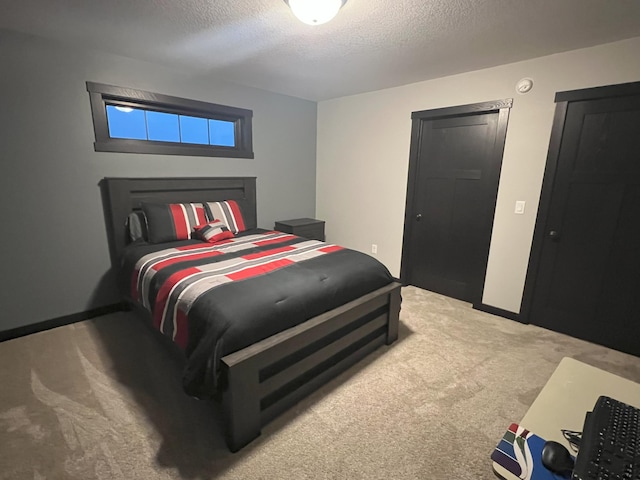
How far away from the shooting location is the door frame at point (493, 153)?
8.97 ft

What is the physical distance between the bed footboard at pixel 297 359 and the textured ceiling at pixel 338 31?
5.92 feet

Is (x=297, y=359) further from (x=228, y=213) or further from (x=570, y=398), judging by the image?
(x=228, y=213)

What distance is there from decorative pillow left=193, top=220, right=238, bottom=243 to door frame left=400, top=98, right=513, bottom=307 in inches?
78.6

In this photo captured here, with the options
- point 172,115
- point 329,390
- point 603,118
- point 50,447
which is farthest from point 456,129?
point 50,447

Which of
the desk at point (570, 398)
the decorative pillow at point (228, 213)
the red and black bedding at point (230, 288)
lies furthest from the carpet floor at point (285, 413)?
the decorative pillow at point (228, 213)

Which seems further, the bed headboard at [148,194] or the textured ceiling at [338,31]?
the bed headboard at [148,194]

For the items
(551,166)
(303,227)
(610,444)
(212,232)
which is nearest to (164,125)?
(212,232)

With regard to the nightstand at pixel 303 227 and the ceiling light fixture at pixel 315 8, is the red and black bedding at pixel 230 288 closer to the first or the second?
the nightstand at pixel 303 227

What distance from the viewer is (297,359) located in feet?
5.80

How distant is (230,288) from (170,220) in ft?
4.70

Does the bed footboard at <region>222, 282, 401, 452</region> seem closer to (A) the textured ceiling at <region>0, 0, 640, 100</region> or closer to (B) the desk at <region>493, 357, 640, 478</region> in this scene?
(B) the desk at <region>493, 357, 640, 478</region>

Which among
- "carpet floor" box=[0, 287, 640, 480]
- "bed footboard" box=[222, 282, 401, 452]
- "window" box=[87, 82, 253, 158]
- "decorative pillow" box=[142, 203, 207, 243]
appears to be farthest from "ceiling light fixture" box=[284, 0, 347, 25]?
"carpet floor" box=[0, 287, 640, 480]

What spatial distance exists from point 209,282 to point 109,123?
203 centimetres

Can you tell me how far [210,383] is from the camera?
4.74 ft
